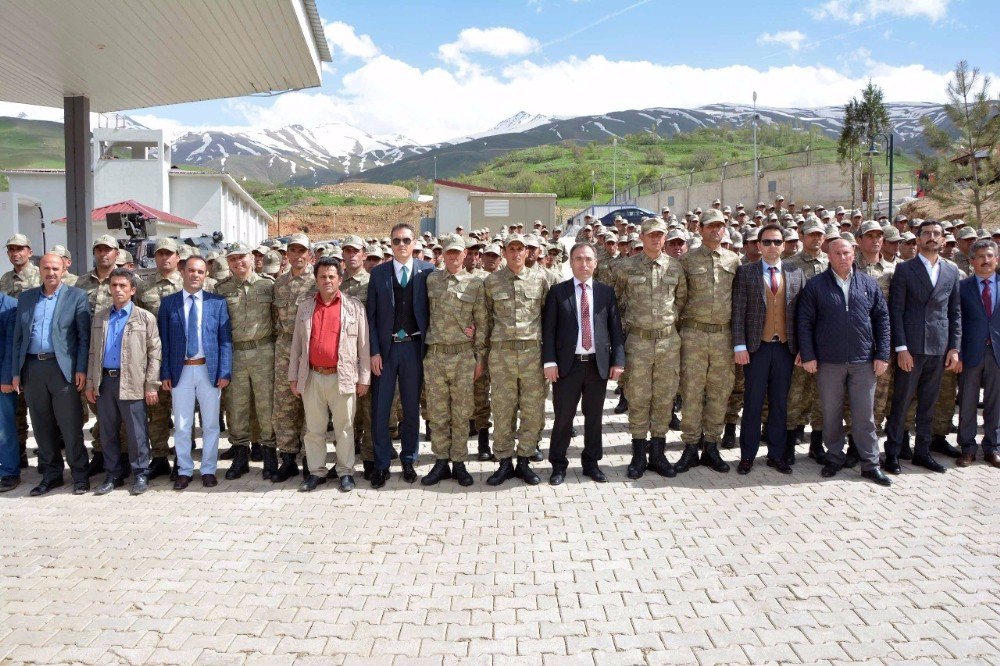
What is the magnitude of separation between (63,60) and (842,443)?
10832mm

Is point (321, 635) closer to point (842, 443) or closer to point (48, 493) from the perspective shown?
point (48, 493)

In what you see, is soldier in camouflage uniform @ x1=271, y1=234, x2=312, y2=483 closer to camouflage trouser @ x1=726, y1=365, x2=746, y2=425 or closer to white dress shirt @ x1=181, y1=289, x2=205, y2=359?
white dress shirt @ x1=181, y1=289, x2=205, y2=359

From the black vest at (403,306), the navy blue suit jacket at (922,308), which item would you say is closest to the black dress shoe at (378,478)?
the black vest at (403,306)

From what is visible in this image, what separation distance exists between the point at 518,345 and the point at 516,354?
75mm

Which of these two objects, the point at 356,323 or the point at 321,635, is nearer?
the point at 321,635

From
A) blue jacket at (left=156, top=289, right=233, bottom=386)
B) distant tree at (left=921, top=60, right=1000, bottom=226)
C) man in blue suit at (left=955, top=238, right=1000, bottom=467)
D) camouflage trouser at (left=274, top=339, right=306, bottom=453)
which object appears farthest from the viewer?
distant tree at (left=921, top=60, right=1000, bottom=226)

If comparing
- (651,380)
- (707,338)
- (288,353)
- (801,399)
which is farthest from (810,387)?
A: (288,353)

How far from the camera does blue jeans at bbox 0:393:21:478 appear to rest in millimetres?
5707

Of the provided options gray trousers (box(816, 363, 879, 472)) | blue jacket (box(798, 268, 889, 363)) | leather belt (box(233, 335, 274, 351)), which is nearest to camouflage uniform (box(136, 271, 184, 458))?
leather belt (box(233, 335, 274, 351))

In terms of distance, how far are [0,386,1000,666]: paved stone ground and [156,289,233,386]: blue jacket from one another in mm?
994

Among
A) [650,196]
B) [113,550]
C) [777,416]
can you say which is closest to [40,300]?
[113,550]

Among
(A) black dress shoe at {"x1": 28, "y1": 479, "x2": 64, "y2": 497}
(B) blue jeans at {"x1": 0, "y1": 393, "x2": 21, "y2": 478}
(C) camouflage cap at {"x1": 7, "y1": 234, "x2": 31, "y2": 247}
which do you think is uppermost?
(C) camouflage cap at {"x1": 7, "y1": 234, "x2": 31, "y2": 247}

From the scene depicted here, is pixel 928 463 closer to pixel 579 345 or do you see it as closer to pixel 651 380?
pixel 651 380

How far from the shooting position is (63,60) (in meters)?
9.59
